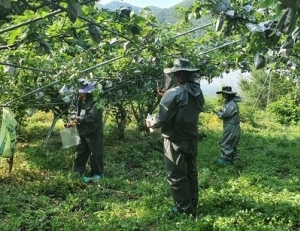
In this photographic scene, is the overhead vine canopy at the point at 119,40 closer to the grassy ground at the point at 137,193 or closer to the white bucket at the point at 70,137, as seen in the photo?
the white bucket at the point at 70,137

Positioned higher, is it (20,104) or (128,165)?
(20,104)

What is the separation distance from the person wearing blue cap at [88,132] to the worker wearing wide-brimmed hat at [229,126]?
2.93 m

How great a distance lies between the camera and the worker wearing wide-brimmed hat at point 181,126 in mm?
4895

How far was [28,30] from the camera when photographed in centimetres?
344

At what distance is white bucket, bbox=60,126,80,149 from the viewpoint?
23.3ft

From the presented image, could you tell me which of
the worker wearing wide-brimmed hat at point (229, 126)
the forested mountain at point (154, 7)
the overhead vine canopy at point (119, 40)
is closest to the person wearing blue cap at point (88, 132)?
the overhead vine canopy at point (119, 40)

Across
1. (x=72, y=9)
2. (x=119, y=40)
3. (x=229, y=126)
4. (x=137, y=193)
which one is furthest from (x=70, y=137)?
(x=72, y=9)

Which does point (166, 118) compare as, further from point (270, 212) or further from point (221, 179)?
point (221, 179)

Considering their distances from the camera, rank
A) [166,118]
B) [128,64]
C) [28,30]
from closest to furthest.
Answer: [28,30]
[166,118]
[128,64]

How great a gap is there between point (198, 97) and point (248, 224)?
5.48ft

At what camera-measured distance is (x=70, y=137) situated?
23.4 feet

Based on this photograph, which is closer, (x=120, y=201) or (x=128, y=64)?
(x=120, y=201)

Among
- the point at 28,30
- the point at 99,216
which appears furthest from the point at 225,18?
the point at 99,216

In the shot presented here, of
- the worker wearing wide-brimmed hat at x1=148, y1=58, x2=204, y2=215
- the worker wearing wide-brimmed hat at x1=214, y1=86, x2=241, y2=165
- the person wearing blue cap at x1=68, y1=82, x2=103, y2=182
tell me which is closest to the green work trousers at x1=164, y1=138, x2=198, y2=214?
the worker wearing wide-brimmed hat at x1=148, y1=58, x2=204, y2=215
